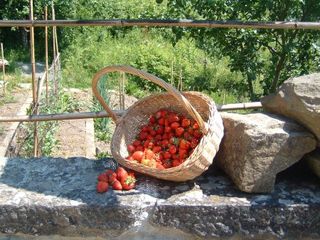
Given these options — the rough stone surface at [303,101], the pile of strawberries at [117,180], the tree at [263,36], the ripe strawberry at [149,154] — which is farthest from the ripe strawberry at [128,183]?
the tree at [263,36]

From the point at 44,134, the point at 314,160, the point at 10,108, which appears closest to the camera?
the point at 314,160

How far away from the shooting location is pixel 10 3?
9.30 m

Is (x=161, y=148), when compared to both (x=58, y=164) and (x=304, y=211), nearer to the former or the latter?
(x=58, y=164)

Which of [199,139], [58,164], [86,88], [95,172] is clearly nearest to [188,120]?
[199,139]

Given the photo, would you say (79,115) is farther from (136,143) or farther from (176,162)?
(176,162)

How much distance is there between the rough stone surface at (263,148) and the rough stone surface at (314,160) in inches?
2.5

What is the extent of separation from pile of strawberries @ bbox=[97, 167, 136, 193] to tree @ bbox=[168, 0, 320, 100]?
350cm

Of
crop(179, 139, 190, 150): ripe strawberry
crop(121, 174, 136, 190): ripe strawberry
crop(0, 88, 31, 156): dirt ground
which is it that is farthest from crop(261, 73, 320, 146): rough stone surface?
crop(0, 88, 31, 156): dirt ground

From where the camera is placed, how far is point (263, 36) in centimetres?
584

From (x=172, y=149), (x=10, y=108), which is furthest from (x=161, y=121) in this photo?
(x=10, y=108)

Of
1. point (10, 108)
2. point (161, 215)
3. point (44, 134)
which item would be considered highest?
point (161, 215)

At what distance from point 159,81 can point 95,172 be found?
18.9 inches

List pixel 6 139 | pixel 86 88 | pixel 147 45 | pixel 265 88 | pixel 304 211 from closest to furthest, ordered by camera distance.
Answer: pixel 304 211 < pixel 6 139 < pixel 265 88 < pixel 86 88 < pixel 147 45

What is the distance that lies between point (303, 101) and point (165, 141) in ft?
1.81
